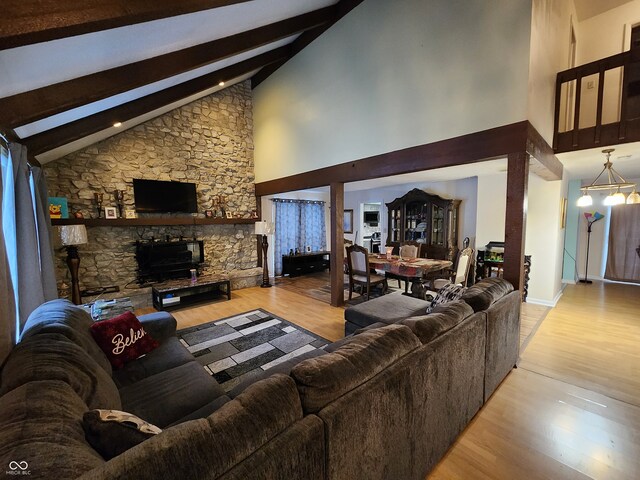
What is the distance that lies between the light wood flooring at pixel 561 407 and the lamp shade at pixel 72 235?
174 centimetres

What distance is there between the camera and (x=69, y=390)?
1.12 metres

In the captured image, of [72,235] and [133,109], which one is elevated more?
[133,109]

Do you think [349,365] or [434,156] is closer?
[349,365]

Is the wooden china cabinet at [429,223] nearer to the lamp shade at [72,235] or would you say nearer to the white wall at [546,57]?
the white wall at [546,57]

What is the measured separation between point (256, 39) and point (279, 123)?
6.34ft

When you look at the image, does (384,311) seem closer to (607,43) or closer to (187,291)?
(187,291)

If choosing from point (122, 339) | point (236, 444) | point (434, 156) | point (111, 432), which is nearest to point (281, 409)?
point (236, 444)

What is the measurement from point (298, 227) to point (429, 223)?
11.2 ft

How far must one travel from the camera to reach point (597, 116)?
302 cm

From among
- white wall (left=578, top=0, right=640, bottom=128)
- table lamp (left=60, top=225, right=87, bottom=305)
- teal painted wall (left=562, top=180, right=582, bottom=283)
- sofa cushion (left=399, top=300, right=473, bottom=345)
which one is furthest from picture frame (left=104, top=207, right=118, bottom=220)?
teal painted wall (left=562, top=180, right=582, bottom=283)

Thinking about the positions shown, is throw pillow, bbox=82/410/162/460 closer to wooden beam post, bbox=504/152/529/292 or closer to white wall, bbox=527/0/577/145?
wooden beam post, bbox=504/152/529/292

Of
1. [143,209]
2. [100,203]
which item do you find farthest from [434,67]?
[100,203]

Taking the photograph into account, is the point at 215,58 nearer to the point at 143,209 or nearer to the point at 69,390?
the point at 143,209

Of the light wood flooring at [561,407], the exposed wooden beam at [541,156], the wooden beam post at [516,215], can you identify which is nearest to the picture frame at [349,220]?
the light wood flooring at [561,407]
